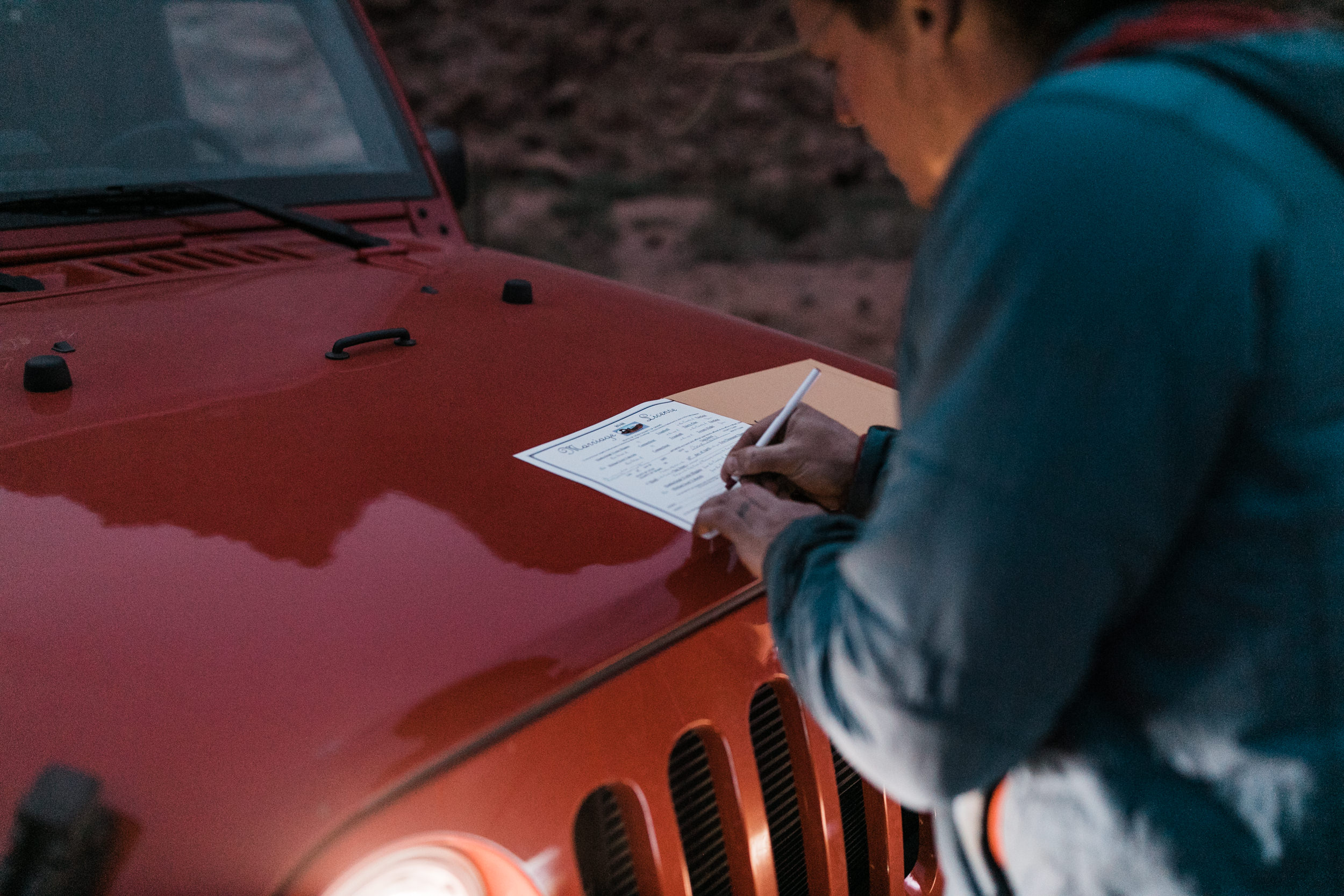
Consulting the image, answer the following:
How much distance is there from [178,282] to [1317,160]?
154 centimetres

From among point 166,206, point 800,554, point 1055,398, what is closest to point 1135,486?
point 1055,398

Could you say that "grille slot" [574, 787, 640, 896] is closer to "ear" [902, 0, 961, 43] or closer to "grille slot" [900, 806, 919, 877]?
"grille slot" [900, 806, 919, 877]

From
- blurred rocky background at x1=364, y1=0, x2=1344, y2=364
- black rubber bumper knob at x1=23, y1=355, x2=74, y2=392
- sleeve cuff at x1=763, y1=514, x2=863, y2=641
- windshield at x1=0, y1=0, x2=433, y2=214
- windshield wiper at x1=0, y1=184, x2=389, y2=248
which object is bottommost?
blurred rocky background at x1=364, y1=0, x2=1344, y2=364

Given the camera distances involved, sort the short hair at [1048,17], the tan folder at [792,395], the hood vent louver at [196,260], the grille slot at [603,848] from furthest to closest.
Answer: the hood vent louver at [196,260] → the tan folder at [792,395] → the grille slot at [603,848] → the short hair at [1048,17]

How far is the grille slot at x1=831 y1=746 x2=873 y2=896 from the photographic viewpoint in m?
1.06

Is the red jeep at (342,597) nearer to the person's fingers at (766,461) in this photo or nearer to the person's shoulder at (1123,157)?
the person's fingers at (766,461)

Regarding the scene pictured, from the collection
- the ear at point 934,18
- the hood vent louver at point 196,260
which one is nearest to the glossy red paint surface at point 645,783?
the ear at point 934,18

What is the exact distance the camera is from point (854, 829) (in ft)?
3.64

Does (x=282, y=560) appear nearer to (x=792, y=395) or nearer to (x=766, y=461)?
(x=766, y=461)

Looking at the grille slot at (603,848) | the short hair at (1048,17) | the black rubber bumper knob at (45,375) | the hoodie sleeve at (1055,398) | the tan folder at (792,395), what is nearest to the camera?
the hoodie sleeve at (1055,398)

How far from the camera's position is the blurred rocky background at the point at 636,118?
11.5 metres

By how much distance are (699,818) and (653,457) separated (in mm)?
419

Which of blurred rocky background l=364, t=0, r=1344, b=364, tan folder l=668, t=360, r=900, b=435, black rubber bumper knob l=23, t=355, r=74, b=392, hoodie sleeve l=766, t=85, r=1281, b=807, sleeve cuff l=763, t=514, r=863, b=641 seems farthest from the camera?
blurred rocky background l=364, t=0, r=1344, b=364

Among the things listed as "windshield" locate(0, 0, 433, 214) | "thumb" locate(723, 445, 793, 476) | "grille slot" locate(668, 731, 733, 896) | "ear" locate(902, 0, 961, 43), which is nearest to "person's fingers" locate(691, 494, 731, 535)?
"thumb" locate(723, 445, 793, 476)
